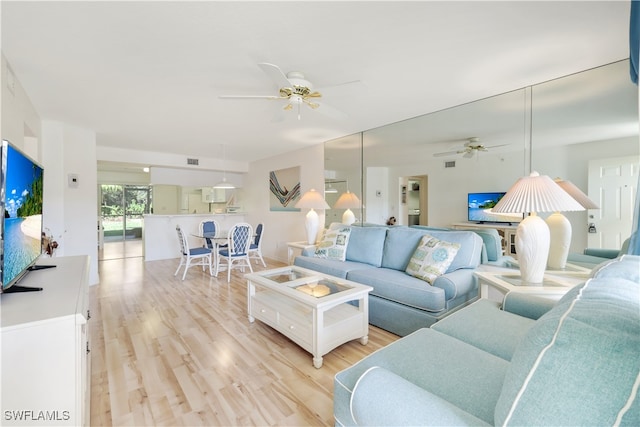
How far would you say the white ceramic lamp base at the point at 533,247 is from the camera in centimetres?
202

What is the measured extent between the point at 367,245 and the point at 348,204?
4.37 feet

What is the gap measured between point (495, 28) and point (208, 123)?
3.46 m

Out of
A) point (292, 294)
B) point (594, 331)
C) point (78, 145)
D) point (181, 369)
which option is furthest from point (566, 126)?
point (78, 145)

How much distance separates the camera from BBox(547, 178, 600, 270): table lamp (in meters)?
2.32

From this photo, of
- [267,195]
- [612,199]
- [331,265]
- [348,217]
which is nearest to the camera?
[612,199]

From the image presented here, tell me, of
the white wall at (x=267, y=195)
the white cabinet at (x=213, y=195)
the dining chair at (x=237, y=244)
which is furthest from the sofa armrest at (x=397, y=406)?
the white cabinet at (x=213, y=195)

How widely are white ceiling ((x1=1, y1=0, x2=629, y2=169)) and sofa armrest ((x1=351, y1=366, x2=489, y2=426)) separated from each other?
76.7 inches

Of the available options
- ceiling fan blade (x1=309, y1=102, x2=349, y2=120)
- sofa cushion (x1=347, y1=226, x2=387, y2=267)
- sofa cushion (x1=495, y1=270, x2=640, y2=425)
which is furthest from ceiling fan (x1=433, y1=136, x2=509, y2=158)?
sofa cushion (x1=495, y1=270, x2=640, y2=425)

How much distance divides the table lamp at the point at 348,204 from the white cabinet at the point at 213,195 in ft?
14.8

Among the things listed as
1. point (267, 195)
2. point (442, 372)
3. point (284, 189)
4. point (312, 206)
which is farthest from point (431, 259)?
point (267, 195)

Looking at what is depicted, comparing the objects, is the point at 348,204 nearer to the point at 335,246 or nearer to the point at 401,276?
the point at 335,246

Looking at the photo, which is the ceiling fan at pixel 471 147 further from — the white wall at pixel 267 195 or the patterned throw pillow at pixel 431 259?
the white wall at pixel 267 195

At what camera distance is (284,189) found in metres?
6.07


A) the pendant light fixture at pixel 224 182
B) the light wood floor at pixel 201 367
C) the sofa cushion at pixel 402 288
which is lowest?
the light wood floor at pixel 201 367
